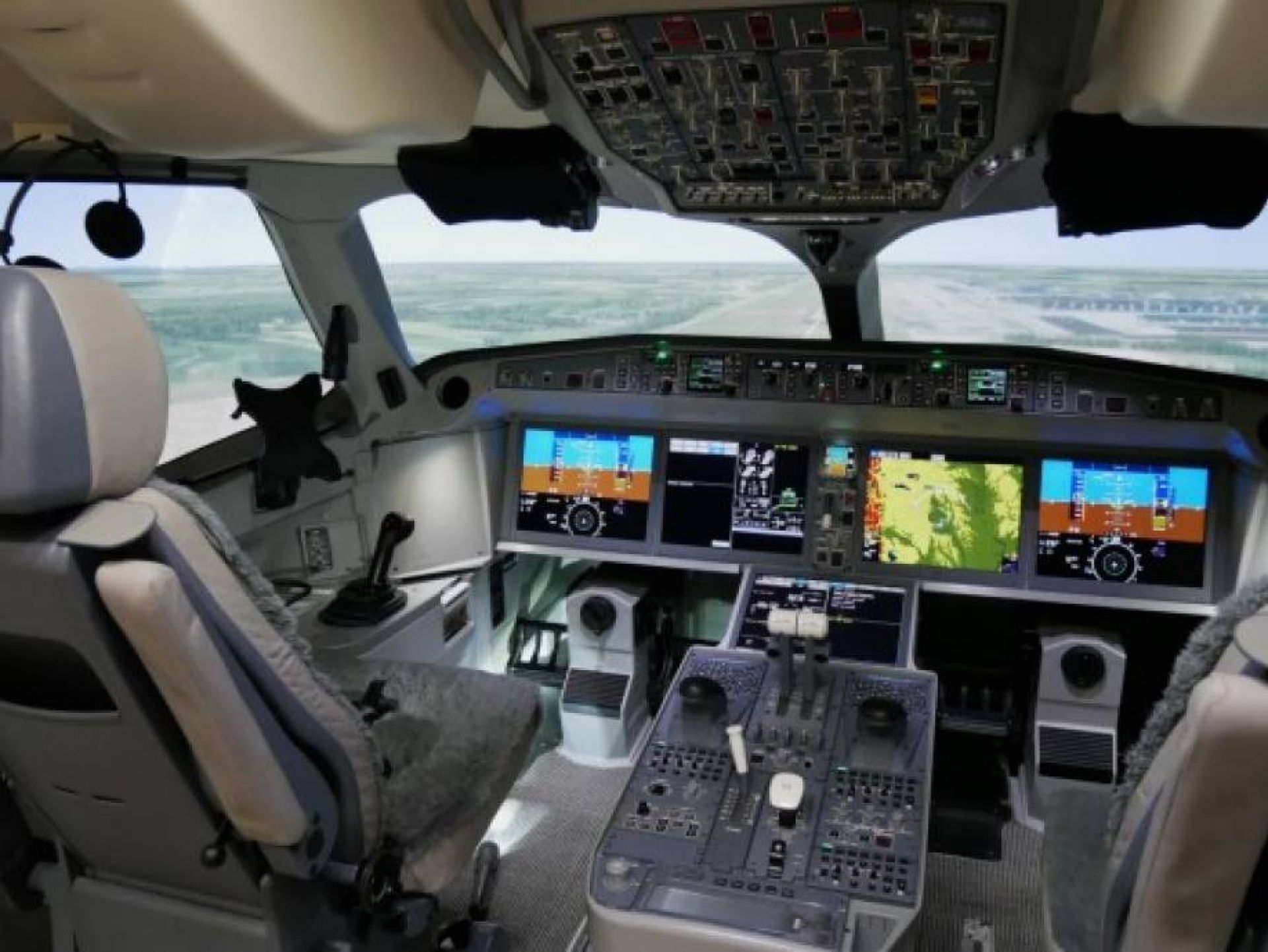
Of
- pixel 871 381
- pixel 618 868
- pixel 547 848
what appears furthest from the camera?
pixel 871 381

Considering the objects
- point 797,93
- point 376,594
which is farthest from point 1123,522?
point 376,594

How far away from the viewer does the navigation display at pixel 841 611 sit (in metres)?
2.79

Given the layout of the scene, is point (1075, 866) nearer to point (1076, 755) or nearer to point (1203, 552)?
point (1076, 755)

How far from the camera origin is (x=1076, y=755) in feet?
9.12

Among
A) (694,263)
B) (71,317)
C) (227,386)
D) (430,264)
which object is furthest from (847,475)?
(71,317)

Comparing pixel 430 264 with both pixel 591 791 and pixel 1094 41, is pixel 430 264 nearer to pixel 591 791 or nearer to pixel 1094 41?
pixel 591 791

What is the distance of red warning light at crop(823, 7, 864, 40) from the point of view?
55.5 inches

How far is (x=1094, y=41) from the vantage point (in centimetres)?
159

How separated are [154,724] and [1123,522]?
2.55 metres

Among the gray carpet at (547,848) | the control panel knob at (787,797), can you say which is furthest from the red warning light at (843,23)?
the gray carpet at (547,848)

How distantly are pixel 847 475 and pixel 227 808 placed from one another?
6.94ft

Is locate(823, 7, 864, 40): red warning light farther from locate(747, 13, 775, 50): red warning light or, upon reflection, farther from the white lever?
the white lever

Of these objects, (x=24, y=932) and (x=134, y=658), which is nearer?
(x=134, y=658)

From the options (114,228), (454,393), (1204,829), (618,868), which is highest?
(114,228)
